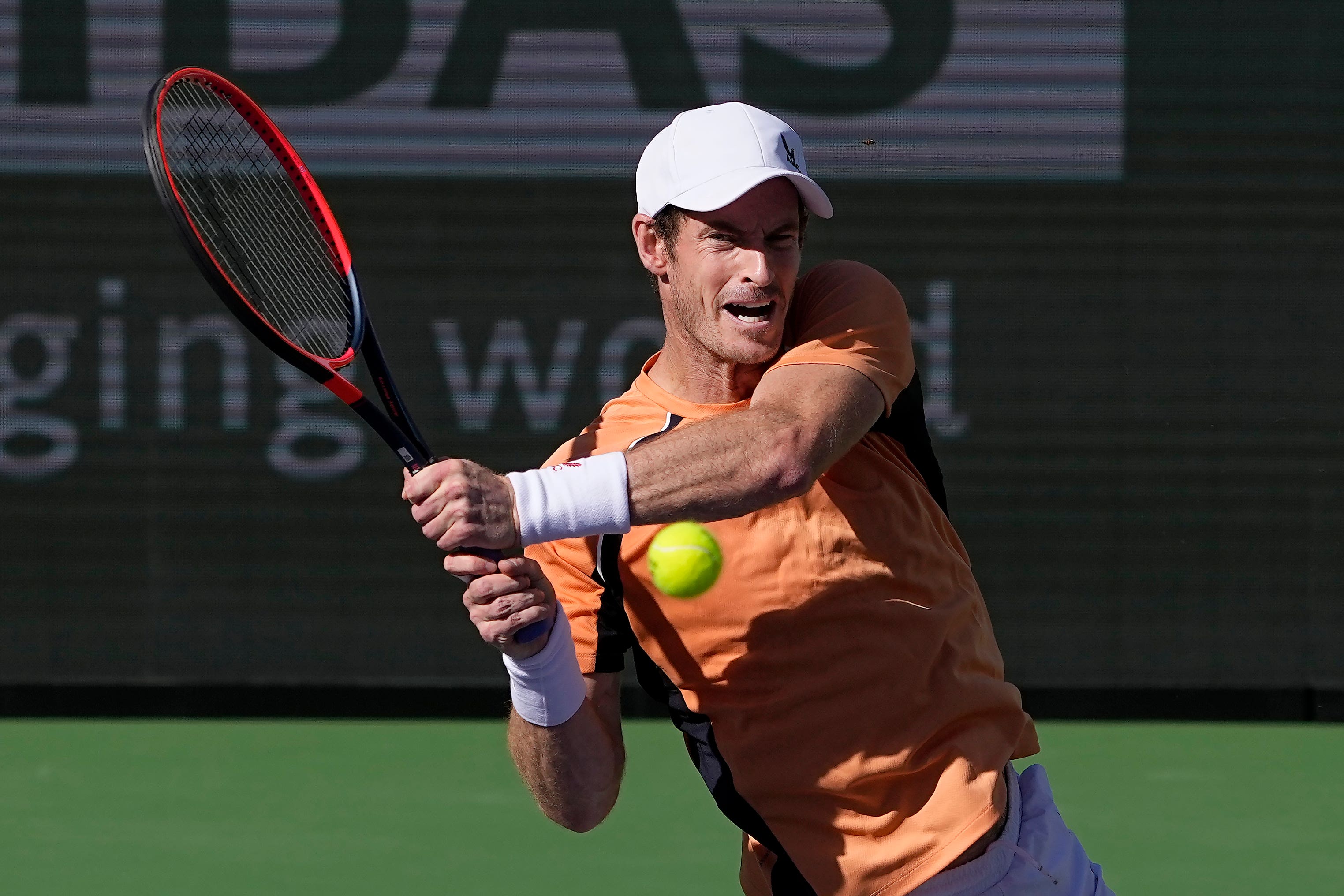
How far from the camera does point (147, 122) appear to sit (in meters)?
2.44

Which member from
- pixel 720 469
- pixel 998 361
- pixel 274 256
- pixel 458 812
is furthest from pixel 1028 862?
pixel 998 361

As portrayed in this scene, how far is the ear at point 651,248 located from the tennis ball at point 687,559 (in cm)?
39

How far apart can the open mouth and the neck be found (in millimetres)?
83

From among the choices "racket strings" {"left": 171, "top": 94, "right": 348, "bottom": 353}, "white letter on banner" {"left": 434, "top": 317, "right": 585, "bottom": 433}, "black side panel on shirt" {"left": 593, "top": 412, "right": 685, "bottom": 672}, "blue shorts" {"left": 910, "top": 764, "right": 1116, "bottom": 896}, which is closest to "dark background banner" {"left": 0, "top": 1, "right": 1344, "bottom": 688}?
"white letter on banner" {"left": 434, "top": 317, "right": 585, "bottom": 433}

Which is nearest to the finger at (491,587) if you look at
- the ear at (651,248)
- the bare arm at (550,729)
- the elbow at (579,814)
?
the bare arm at (550,729)

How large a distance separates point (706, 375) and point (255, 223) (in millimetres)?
2554

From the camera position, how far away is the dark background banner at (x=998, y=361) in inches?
236

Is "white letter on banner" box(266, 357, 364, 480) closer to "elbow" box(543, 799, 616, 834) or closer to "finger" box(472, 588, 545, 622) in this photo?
"elbow" box(543, 799, 616, 834)

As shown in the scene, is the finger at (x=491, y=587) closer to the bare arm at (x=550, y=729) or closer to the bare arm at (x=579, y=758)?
the bare arm at (x=550, y=729)

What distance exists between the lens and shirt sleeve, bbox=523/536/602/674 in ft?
8.25

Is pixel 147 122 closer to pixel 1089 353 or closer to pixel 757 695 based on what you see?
pixel 757 695

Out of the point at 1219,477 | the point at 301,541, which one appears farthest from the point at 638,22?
the point at 1219,477

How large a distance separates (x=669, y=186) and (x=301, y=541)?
3917mm

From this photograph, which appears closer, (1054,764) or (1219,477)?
(1054,764)
